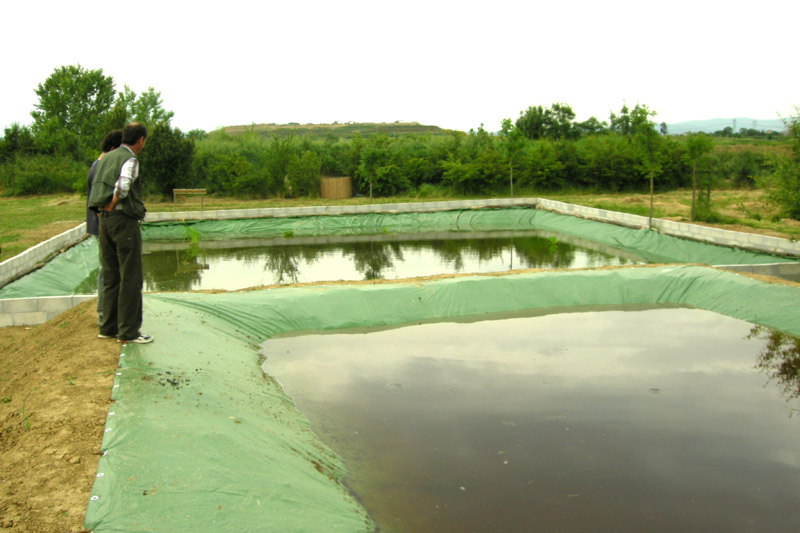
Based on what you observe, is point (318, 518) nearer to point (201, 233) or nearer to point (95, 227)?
point (95, 227)

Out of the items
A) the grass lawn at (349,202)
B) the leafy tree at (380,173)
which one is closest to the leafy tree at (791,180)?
the grass lawn at (349,202)

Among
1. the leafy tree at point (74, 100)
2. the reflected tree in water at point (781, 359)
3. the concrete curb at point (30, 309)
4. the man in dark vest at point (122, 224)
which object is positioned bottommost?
the reflected tree in water at point (781, 359)

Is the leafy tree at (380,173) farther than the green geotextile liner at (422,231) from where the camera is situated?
Yes

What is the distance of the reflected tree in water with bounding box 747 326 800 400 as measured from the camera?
212 inches

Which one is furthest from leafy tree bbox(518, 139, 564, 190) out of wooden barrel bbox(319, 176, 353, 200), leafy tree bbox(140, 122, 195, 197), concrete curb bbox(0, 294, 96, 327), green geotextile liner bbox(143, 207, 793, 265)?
concrete curb bbox(0, 294, 96, 327)

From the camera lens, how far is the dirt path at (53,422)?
8.59ft

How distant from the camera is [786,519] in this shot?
3.38 metres

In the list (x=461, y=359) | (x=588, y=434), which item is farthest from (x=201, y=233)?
(x=588, y=434)

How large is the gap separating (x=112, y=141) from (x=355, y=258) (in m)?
7.66

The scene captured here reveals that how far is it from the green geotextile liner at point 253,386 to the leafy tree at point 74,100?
30730mm

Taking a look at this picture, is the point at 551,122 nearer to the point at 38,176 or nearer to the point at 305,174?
the point at 305,174

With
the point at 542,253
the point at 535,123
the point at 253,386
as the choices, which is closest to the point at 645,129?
the point at 542,253

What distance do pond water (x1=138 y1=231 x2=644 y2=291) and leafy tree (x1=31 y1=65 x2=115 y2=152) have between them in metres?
23.6

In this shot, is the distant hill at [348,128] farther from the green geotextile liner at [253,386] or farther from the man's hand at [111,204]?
the man's hand at [111,204]
